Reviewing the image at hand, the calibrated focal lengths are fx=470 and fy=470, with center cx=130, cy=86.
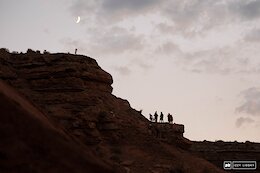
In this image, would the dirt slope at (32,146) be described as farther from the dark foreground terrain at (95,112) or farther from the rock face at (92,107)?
the rock face at (92,107)

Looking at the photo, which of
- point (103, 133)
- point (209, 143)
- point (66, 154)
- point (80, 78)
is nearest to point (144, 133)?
point (103, 133)

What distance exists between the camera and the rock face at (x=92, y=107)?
3788 centimetres

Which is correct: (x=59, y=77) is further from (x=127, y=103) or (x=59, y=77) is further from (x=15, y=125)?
(x=15, y=125)

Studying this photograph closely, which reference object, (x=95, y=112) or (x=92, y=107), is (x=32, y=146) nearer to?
(x=95, y=112)

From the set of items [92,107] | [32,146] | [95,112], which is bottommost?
[32,146]

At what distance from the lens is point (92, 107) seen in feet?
131

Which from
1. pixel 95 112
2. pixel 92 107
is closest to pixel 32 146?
pixel 95 112

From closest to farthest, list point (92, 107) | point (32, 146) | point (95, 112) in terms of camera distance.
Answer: point (32, 146) → point (95, 112) → point (92, 107)

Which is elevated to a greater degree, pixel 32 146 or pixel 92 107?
pixel 92 107

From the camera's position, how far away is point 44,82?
42.0 m

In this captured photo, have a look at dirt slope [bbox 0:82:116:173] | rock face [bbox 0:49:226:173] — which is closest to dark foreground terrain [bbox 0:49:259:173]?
rock face [bbox 0:49:226:173]

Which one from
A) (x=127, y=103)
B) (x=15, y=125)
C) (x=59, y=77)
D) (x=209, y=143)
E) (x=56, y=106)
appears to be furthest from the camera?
(x=209, y=143)

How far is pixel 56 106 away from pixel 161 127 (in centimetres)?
1375

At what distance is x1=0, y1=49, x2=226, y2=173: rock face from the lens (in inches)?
1491
